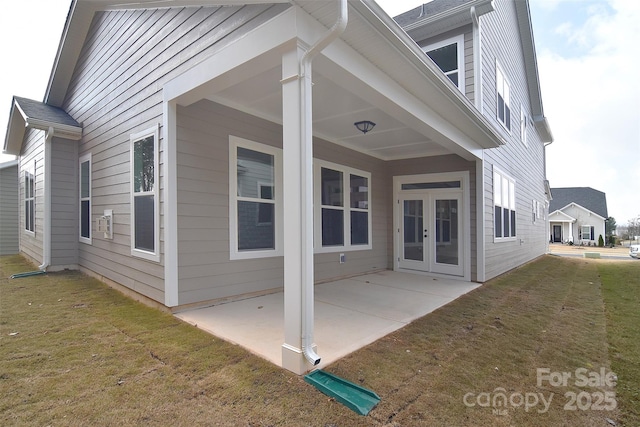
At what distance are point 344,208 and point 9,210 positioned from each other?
38.6ft

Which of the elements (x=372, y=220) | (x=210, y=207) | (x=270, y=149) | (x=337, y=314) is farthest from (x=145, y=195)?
(x=372, y=220)

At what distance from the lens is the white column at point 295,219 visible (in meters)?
2.42

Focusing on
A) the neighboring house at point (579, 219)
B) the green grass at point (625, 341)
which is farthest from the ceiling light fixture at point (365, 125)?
the neighboring house at point (579, 219)

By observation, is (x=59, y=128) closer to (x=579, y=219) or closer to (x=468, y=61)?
(x=468, y=61)

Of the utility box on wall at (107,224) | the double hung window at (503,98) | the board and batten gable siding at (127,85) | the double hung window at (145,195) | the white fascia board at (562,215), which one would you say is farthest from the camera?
the white fascia board at (562,215)

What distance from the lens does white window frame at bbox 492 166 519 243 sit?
719cm

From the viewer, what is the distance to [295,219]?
2.44 metres

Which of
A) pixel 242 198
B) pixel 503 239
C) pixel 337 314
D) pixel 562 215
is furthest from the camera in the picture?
pixel 562 215

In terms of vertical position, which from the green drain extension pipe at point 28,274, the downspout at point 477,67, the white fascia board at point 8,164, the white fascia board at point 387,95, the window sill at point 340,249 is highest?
the downspout at point 477,67

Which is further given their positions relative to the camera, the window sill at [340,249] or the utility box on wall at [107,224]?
the window sill at [340,249]

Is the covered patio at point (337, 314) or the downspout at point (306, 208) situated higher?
the downspout at point (306, 208)

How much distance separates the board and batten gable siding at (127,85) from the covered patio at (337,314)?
1024mm

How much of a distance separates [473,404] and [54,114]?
9031 millimetres

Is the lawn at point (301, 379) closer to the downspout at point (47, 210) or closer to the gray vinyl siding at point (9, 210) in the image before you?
the downspout at point (47, 210)
